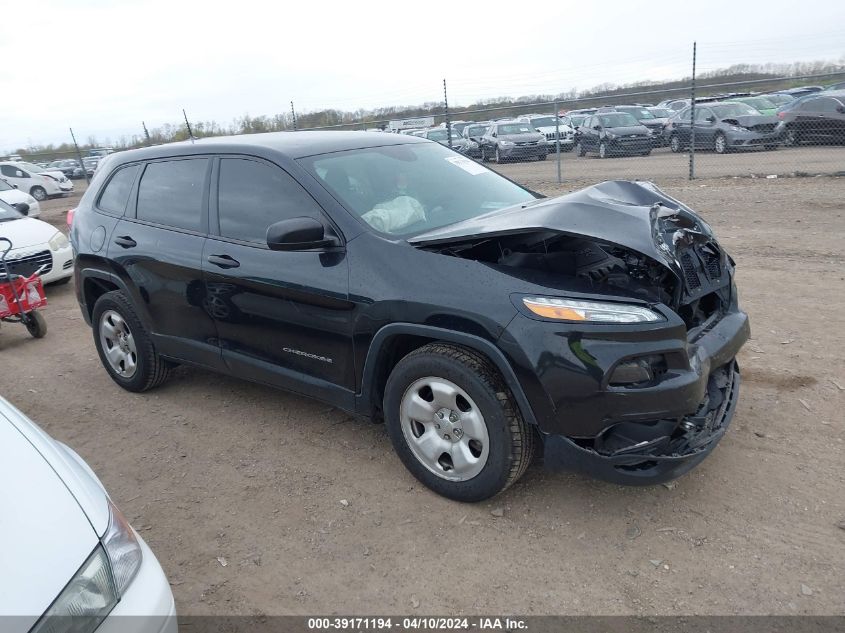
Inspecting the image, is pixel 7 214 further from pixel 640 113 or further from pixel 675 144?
pixel 640 113

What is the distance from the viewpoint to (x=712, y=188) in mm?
11992

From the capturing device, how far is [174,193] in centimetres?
425

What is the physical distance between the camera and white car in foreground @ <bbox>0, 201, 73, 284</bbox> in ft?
25.9

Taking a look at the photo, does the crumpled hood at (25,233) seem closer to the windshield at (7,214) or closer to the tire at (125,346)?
the windshield at (7,214)

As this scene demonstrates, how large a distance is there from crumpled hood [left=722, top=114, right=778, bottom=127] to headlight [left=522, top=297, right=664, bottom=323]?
16.9 m

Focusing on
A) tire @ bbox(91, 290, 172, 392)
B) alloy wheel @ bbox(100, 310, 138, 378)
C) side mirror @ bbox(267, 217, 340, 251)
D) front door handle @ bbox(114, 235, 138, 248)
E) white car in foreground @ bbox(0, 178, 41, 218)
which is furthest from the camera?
white car in foreground @ bbox(0, 178, 41, 218)

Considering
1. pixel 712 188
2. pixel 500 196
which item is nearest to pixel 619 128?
pixel 712 188

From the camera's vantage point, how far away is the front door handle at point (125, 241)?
439 cm

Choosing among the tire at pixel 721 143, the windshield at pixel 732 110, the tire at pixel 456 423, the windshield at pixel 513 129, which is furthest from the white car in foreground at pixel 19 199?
the windshield at pixel 732 110

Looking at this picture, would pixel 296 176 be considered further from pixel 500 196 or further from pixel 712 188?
pixel 712 188

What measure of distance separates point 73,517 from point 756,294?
220 inches

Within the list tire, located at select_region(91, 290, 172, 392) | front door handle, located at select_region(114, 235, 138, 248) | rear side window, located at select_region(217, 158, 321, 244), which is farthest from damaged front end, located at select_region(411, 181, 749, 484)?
tire, located at select_region(91, 290, 172, 392)

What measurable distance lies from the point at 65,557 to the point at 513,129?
21.1 metres

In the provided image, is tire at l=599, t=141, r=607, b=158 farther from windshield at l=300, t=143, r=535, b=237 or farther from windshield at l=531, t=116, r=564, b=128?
windshield at l=300, t=143, r=535, b=237
